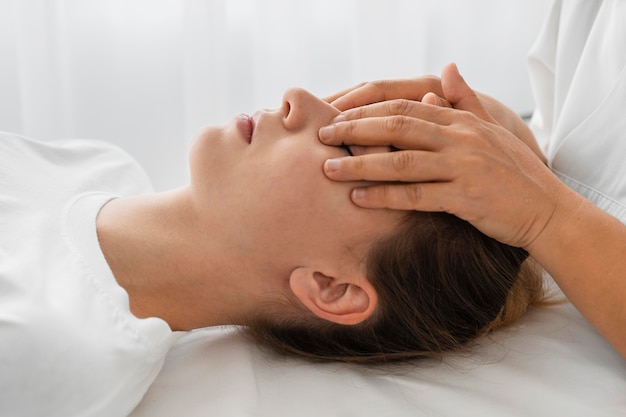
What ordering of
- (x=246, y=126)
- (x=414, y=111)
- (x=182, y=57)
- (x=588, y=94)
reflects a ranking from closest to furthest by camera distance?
(x=414, y=111)
(x=246, y=126)
(x=588, y=94)
(x=182, y=57)

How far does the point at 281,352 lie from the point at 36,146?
0.67m

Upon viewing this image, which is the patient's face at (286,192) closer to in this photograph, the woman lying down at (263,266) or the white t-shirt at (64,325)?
the woman lying down at (263,266)

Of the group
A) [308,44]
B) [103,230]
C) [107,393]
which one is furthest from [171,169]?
[107,393]

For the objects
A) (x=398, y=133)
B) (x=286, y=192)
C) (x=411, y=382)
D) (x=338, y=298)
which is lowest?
(x=411, y=382)

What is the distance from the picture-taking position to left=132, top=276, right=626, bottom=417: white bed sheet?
116 centimetres

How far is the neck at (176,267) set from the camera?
1.29 m

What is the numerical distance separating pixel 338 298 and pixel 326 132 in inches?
10.2

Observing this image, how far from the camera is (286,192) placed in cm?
121

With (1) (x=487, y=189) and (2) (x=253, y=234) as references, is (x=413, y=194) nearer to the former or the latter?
(1) (x=487, y=189)

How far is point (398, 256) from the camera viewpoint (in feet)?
4.00

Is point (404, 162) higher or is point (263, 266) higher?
point (404, 162)

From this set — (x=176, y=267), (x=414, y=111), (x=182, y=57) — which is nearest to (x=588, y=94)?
(x=414, y=111)

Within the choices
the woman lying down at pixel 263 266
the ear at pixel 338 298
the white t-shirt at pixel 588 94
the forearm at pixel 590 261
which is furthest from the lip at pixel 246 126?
the white t-shirt at pixel 588 94

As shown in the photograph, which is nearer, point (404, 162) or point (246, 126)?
point (404, 162)
